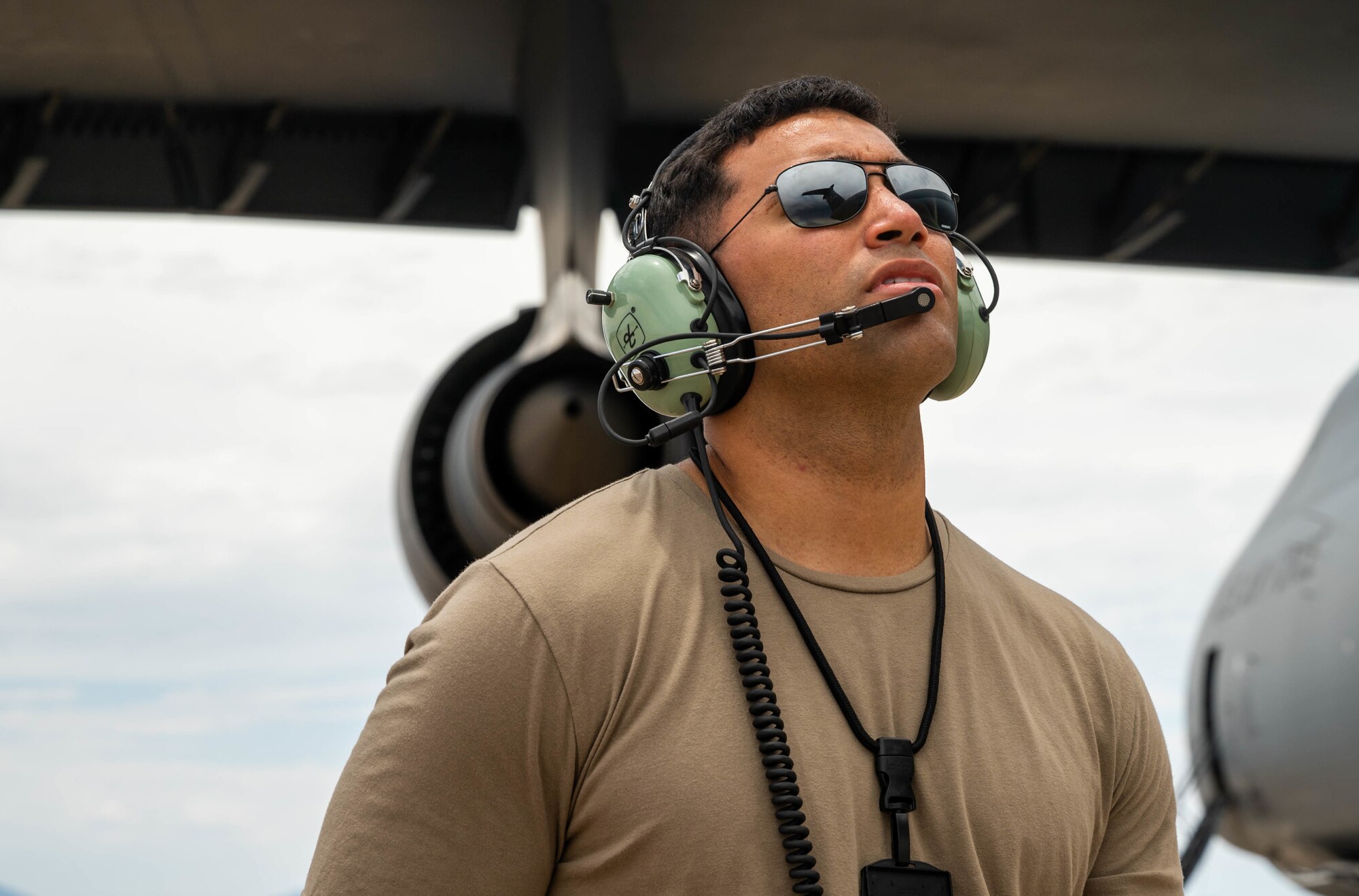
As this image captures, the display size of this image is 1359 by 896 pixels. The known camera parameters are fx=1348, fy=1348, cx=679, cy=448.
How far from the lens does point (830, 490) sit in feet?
5.78

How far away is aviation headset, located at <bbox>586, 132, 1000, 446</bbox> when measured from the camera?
5.67ft

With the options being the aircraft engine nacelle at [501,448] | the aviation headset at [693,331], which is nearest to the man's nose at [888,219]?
the aviation headset at [693,331]

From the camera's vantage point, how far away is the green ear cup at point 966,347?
1.94 metres

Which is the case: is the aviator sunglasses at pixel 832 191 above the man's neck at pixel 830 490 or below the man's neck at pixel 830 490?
above

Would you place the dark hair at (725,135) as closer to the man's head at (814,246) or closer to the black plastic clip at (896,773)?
the man's head at (814,246)

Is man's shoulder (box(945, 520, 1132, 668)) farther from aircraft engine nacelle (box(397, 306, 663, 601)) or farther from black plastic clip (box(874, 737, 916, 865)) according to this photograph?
aircraft engine nacelle (box(397, 306, 663, 601))

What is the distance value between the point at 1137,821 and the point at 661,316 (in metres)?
0.94

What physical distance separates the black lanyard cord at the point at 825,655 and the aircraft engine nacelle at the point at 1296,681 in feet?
11.9

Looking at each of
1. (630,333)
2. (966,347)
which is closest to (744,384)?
(630,333)

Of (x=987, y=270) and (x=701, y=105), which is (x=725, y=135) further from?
(x=701, y=105)

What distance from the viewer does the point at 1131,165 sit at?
311 inches

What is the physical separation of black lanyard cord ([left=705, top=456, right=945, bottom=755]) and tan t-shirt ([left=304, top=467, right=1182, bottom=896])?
1 centimetres

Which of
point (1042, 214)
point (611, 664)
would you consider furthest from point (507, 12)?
point (611, 664)

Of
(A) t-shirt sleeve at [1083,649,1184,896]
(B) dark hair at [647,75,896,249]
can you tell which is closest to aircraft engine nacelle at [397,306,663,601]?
(B) dark hair at [647,75,896,249]
